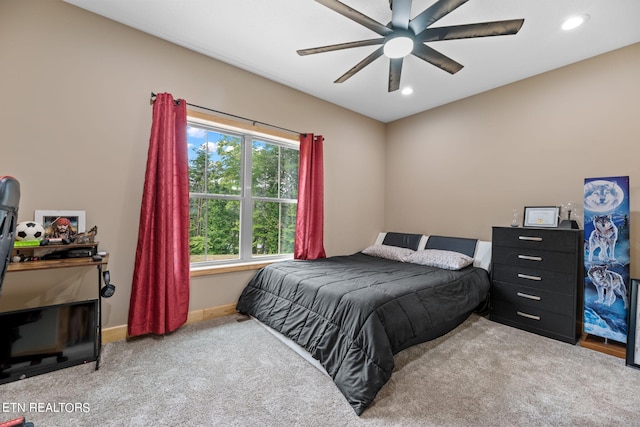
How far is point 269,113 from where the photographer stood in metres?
3.30

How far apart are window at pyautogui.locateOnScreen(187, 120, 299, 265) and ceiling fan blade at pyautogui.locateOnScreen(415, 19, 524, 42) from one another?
78.4 inches

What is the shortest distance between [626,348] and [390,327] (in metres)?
1.97

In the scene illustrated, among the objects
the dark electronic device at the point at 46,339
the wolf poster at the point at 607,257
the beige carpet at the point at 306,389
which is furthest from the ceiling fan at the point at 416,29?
the dark electronic device at the point at 46,339

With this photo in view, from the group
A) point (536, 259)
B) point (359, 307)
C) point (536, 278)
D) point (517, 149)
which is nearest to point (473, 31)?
point (517, 149)

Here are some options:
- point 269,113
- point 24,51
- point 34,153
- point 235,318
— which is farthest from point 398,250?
point 24,51

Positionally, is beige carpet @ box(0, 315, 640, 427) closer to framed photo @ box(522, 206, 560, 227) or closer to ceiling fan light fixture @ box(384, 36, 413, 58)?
framed photo @ box(522, 206, 560, 227)

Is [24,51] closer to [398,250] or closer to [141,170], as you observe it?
[141,170]

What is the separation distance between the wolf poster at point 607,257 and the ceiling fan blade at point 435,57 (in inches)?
63.5

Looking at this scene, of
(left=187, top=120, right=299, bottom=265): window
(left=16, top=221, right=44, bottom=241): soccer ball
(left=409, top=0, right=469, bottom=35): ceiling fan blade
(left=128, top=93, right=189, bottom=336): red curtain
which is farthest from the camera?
(left=187, top=120, right=299, bottom=265): window

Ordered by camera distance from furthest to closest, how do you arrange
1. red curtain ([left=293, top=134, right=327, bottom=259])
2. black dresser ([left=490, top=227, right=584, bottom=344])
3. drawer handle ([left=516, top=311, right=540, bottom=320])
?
1. red curtain ([left=293, top=134, right=327, bottom=259])
2. drawer handle ([left=516, top=311, right=540, bottom=320])
3. black dresser ([left=490, top=227, right=584, bottom=344])

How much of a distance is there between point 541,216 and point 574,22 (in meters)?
1.74

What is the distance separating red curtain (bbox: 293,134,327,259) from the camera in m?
3.49

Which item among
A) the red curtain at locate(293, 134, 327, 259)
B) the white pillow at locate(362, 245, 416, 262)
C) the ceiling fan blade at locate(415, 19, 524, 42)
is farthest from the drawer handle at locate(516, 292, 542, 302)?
the ceiling fan blade at locate(415, 19, 524, 42)

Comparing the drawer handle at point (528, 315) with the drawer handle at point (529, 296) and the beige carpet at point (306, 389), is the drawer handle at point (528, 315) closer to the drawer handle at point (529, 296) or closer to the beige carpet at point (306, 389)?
the drawer handle at point (529, 296)
